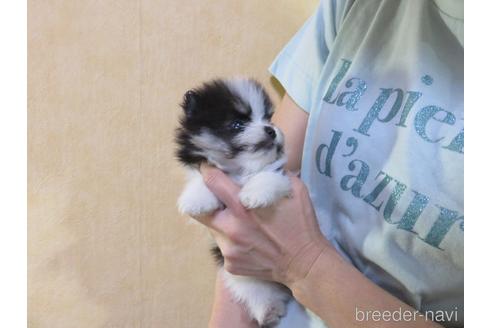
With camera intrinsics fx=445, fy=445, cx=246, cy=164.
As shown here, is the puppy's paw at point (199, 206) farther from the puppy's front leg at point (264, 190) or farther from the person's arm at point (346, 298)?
the person's arm at point (346, 298)

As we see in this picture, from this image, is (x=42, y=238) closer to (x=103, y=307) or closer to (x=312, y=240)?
(x=103, y=307)

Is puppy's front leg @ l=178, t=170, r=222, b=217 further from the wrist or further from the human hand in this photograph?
the wrist

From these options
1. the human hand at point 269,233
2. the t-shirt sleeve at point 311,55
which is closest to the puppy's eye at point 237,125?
the human hand at point 269,233

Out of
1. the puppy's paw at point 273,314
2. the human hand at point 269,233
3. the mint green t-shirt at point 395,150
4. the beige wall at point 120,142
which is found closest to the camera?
the mint green t-shirt at point 395,150

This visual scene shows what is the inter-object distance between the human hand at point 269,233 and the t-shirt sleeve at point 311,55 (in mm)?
275

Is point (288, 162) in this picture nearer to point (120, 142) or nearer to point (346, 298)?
point (346, 298)

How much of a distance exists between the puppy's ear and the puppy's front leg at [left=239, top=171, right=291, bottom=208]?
0.20 meters

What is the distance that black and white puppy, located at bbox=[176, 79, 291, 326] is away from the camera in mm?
928

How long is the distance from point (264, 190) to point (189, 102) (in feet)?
0.85

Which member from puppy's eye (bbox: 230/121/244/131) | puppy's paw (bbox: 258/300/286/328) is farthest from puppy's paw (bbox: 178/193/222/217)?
puppy's paw (bbox: 258/300/286/328)

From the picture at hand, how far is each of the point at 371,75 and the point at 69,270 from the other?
1.03 meters

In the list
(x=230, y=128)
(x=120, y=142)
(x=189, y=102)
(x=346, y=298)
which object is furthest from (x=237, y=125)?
Answer: (x=120, y=142)

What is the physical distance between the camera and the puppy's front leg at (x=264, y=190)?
0.89m

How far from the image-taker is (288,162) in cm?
113
